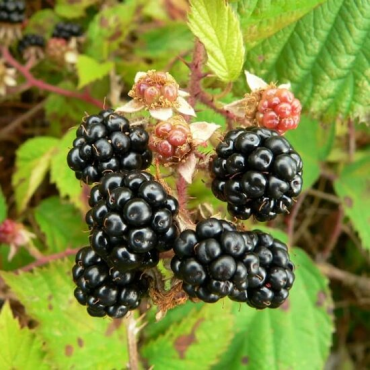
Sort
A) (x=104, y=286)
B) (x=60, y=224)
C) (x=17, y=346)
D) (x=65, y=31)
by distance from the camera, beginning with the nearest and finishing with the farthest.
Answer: (x=104, y=286), (x=17, y=346), (x=60, y=224), (x=65, y=31)

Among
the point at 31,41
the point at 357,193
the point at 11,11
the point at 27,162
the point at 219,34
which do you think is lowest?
the point at 27,162

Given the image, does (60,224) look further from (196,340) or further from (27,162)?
(196,340)

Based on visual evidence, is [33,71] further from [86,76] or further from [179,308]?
[179,308]

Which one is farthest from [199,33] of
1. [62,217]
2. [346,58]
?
[62,217]

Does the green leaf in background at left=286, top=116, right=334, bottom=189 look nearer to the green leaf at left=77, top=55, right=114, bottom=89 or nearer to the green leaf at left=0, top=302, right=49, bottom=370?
the green leaf at left=77, top=55, right=114, bottom=89

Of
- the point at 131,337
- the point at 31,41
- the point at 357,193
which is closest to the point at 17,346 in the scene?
the point at 131,337

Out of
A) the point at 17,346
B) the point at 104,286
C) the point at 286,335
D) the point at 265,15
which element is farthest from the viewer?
the point at 286,335

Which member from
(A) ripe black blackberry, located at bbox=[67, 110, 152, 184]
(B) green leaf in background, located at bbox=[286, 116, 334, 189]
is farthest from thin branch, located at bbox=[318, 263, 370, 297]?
(A) ripe black blackberry, located at bbox=[67, 110, 152, 184]
